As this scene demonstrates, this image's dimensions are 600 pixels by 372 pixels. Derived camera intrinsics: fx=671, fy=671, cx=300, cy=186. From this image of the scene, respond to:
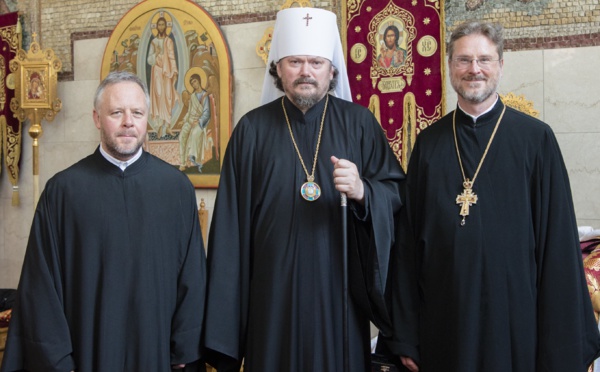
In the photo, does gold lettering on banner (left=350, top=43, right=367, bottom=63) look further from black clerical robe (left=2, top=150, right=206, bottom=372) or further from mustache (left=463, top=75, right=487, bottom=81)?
black clerical robe (left=2, top=150, right=206, bottom=372)

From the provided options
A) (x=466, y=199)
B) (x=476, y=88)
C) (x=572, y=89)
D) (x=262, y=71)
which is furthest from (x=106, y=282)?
(x=572, y=89)

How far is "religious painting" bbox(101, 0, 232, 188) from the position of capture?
20.8 feet

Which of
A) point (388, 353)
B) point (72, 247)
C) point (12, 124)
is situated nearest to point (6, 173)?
point (12, 124)

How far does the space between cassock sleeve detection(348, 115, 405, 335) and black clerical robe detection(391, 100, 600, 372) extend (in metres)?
0.16

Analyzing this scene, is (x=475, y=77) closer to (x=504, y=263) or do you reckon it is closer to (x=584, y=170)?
(x=504, y=263)

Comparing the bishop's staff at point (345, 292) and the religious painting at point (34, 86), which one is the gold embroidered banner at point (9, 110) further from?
the bishop's staff at point (345, 292)

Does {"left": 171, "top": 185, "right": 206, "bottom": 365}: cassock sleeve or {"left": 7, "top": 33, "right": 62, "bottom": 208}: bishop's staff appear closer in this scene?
{"left": 171, "top": 185, "right": 206, "bottom": 365}: cassock sleeve

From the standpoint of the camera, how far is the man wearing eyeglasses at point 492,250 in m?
2.78

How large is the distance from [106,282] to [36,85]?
4.58m

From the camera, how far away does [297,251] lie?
303 centimetres

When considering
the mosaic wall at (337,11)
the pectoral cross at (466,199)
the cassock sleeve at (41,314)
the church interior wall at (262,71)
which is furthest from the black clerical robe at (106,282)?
the mosaic wall at (337,11)

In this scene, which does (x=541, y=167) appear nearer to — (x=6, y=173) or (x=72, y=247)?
(x=72, y=247)

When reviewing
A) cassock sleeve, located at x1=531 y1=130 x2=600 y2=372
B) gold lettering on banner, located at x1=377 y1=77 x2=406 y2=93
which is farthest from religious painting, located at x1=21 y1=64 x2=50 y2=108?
cassock sleeve, located at x1=531 y1=130 x2=600 y2=372

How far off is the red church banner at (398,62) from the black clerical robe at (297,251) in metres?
2.42
